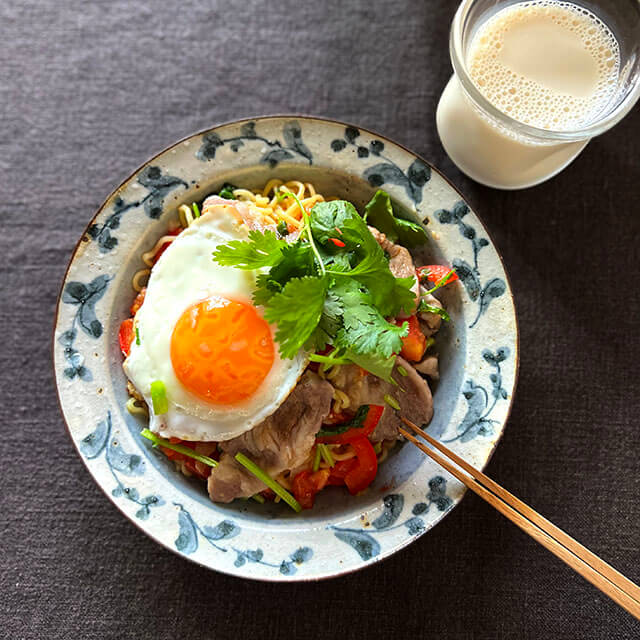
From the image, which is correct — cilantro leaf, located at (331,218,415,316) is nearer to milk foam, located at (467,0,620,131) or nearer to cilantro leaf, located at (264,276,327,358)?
cilantro leaf, located at (264,276,327,358)

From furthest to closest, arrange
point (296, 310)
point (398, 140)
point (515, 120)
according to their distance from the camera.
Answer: point (398, 140) < point (515, 120) < point (296, 310)

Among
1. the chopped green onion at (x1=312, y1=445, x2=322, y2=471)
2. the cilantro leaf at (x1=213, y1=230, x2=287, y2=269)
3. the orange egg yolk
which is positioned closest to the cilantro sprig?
the cilantro leaf at (x1=213, y1=230, x2=287, y2=269)

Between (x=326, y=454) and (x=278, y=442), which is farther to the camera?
(x=326, y=454)

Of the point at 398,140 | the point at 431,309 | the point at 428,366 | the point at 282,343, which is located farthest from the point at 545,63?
the point at 282,343

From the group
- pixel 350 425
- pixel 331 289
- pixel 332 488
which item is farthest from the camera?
pixel 332 488

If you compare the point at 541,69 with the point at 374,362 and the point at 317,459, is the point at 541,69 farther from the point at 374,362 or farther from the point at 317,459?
the point at 317,459

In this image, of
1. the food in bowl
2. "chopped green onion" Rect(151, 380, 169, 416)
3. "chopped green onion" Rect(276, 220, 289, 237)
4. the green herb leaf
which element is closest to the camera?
the food in bowl
